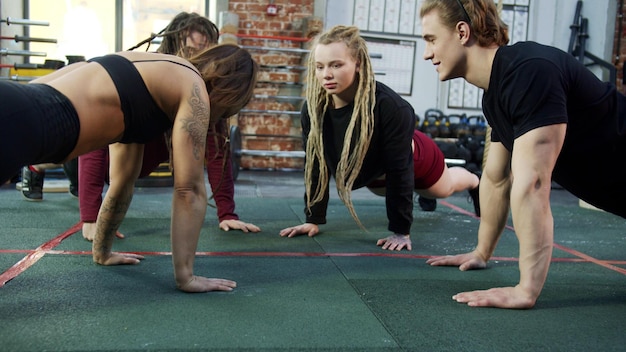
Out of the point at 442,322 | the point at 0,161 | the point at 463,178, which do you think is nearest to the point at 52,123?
the point at 0,161

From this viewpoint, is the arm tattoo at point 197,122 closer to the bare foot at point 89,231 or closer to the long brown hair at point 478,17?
the long brown hair at point 478,17

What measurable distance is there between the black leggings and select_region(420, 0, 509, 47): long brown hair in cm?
97

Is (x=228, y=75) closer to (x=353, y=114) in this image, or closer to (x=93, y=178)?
(x=353, y=114)

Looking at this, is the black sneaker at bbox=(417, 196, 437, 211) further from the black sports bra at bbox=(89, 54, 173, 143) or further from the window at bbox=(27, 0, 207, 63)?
the window at bbox=(27, 0, 207, 63)

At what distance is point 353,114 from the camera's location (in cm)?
214

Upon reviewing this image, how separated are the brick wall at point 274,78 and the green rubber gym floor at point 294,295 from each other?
3.05 metres

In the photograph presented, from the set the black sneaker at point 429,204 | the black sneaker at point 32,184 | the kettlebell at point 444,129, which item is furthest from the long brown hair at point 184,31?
the kettlebell at point 444,129

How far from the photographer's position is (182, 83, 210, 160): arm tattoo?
4.45 ft

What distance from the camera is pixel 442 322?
1286 mm

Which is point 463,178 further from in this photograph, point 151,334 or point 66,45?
point 66,45

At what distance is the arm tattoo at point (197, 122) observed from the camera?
4.45 feet

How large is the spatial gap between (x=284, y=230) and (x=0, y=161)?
144 centimetres

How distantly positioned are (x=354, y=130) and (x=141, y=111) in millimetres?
1025

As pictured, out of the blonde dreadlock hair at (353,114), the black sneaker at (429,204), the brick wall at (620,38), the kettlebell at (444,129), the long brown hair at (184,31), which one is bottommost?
the black sneaker at (429,204)
